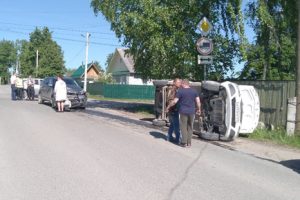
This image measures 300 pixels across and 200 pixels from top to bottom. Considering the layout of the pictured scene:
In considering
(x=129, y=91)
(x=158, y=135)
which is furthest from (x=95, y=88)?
(x=158, y=135)

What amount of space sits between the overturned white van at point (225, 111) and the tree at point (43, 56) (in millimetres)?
68620

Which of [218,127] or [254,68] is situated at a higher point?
[254,68]

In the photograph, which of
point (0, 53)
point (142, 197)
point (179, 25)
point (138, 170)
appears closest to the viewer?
point (142, 197)

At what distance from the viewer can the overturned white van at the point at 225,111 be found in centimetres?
1452

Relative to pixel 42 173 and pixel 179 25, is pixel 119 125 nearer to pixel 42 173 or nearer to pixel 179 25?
pixel 179 25

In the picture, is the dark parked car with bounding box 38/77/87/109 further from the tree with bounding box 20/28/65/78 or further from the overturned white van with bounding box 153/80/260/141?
the tree with bounding box 20/28/65/78

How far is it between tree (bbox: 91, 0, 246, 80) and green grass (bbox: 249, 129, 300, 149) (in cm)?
646

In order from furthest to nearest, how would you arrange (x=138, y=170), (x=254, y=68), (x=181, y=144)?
(x=254, y=68) → (x=181, y=144) → (x=138, y=170)

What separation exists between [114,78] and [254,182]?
57.8 meters

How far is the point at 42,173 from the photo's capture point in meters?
8.79

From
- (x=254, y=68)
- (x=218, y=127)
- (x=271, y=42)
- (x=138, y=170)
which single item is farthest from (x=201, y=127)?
(x=254, y=68)

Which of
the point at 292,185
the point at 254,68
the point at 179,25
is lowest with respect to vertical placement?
the point at 292,185

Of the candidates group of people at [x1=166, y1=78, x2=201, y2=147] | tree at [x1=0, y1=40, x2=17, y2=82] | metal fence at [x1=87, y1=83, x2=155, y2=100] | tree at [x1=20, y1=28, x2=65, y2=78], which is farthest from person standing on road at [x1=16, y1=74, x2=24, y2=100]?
tree at [x1=0, y1=40, x2=17, y2=82]

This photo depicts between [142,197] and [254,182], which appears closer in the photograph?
[142,197]
